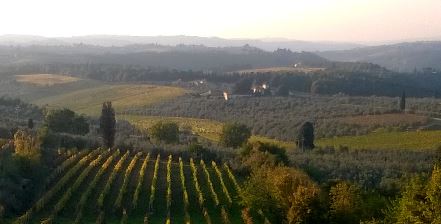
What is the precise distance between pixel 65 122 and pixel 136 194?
33352 mm

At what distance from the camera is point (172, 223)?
34312mm

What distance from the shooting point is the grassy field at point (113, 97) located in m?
106

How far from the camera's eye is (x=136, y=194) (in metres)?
38.3

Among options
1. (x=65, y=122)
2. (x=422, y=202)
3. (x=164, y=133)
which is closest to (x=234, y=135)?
(x=164, y=133)

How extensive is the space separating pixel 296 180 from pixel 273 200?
235 cm

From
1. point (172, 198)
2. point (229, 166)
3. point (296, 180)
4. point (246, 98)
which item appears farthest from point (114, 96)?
point (296, 180)

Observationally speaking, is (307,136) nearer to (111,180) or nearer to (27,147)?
(111,180)

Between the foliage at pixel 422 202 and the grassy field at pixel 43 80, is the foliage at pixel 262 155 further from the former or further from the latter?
the grassy field at pixel 43 80

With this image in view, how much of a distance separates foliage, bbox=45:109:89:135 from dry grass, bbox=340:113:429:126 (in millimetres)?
35671

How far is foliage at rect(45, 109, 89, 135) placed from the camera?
6856cm

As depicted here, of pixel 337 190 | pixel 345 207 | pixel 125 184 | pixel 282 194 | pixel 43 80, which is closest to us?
pixel 345 207

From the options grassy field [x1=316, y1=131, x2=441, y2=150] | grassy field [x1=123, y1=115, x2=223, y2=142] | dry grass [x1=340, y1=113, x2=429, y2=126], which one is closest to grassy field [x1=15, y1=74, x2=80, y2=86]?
grassy field [x1=123, y1=115, x2=223, y2=142]

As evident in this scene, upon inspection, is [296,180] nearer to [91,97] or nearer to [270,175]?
[270,175]

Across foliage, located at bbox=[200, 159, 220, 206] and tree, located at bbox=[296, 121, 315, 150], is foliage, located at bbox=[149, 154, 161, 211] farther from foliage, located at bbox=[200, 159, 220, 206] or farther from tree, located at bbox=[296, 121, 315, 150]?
tree, located at bbox=[296, 121, 315, 150]
